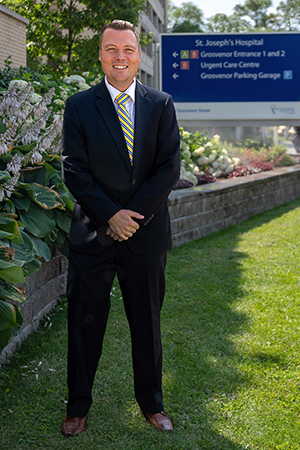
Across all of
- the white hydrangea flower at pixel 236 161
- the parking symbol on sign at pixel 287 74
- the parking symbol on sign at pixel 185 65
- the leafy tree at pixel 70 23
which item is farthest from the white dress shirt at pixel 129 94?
the parking symbol on sign at pixel 287 74

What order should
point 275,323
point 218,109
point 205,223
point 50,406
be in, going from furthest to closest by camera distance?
1. point 218,109
2. point 205,223
3. point 275,323
4. point 50,406

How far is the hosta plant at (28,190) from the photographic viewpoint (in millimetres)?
3074

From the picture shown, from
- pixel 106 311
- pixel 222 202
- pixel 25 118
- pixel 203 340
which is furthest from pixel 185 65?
pixel 106 311

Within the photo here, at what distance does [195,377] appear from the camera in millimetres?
3281

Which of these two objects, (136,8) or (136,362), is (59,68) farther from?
(136,362)

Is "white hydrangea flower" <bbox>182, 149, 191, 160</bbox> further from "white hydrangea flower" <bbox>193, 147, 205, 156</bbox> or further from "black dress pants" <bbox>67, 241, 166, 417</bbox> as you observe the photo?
"black dress pants" <bbox>67, 241, 166, 417</bbox>

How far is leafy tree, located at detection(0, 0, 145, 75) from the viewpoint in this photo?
36.5 ft

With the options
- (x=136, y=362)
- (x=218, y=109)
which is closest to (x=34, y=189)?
(x=136, y=362)

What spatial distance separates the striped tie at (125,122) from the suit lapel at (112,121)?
42mm

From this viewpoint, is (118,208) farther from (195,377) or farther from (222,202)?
(222,202)

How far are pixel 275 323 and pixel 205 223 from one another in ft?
11.5

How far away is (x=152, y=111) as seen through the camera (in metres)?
2.54

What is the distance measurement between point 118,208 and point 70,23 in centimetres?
1018

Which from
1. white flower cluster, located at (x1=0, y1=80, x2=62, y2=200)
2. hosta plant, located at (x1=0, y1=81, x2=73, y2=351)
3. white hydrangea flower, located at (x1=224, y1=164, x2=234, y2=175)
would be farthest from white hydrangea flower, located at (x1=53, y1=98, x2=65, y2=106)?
white hydrangea flower, located at (x1=224, y1=164, x2=234, y2=175)
